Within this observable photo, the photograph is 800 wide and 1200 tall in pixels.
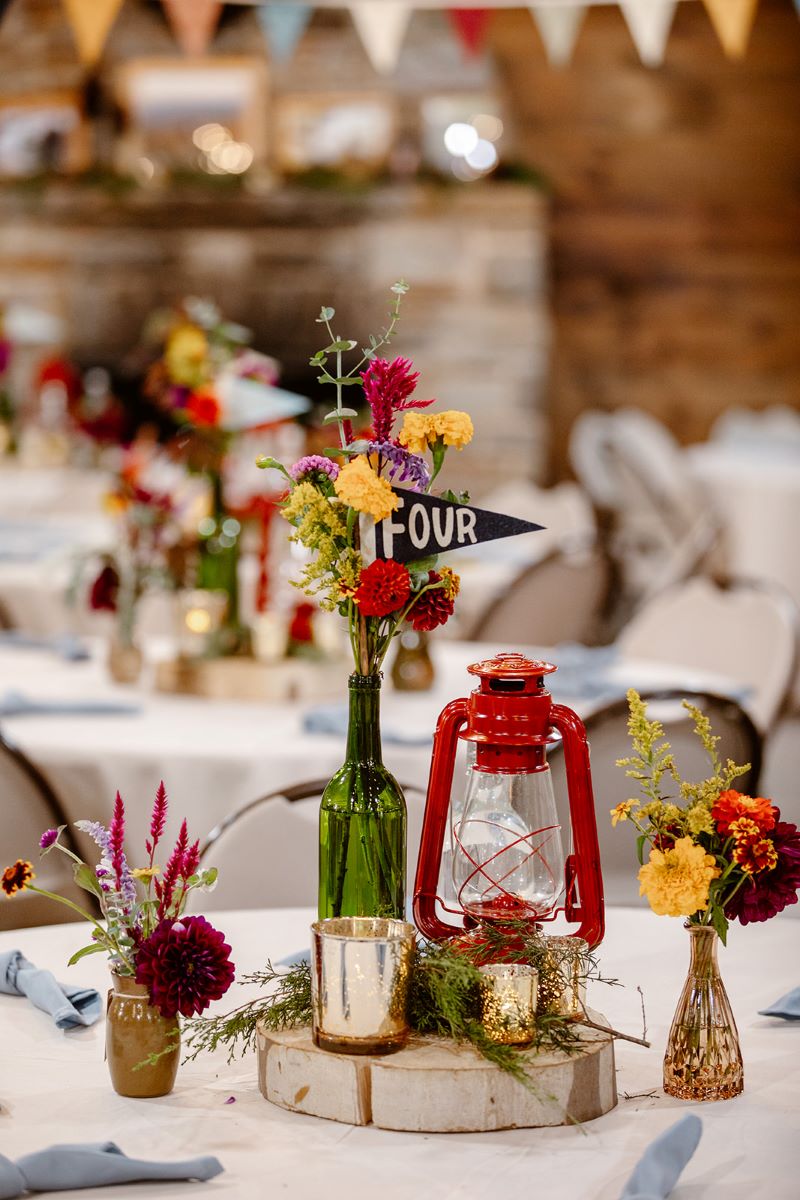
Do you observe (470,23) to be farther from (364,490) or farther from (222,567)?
(364,490)

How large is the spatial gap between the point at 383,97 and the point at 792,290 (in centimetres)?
266

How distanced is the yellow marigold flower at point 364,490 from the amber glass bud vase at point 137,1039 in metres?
0.44

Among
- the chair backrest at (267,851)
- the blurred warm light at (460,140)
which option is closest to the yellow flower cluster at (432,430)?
the chair backrest at (267,851)

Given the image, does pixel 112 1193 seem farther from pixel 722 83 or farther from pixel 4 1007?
pixel 722 83

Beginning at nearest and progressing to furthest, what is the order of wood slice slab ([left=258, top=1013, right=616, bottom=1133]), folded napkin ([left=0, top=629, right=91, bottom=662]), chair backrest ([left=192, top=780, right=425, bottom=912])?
wood slice slab ([left=258, top=1013, right=616, bottom=1133]) < chair backrest ([left=192, top=780, right=425, bottom=912]) < folded napkin ([left=0, top=629, right=91, bottom=662])

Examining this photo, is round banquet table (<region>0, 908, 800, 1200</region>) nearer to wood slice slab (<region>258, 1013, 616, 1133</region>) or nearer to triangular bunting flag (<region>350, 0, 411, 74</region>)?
wood slice slab (<region>258, 1013, 616, 1133</region>)

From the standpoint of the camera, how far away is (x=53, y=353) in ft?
30.7

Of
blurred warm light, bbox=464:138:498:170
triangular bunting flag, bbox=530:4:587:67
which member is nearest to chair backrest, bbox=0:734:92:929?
triangular bunting flag, bbox=530:4:587:67

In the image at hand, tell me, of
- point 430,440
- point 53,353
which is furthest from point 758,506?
point 430,440

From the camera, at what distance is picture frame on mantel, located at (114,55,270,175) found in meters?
9.38

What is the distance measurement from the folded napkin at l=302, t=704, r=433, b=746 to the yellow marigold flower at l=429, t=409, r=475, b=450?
55.7 inches

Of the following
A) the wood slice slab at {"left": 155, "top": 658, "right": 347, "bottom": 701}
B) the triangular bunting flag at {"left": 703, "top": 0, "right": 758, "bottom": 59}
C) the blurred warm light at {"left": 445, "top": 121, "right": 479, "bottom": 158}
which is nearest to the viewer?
the wood slice slab at {"left": 155, "top": 658, "right": 347, "bottom": 701}

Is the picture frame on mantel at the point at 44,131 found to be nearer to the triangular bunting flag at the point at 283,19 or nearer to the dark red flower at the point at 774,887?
the triangular bunting flag at the point at 283,19

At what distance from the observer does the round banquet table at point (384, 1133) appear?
4.00 ft
